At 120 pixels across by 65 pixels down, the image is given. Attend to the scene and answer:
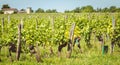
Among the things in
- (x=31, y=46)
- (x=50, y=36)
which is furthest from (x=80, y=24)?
(x=31, y=46)

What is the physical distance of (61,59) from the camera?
12.9 metres

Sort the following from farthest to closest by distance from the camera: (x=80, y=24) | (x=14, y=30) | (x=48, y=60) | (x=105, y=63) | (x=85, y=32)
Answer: (x=80, y=24)
(x=85, y=32)
(x=14, y=30)
(x=48, y=60)
(x=105, y=63)

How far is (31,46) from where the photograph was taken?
41.8ft

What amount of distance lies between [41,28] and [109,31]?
4.58 metres

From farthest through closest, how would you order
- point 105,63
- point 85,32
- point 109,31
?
point 85,32 → point 109,31 → point 105,63

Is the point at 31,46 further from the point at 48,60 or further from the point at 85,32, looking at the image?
the point at 85,32

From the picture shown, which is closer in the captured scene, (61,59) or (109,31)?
(61,59)

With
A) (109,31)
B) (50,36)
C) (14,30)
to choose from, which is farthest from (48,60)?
(109,31)

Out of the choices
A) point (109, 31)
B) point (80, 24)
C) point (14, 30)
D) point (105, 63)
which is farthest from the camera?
point (80, 24)

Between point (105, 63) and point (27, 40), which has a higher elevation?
point (27, 40)

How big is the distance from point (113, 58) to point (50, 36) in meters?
3.32

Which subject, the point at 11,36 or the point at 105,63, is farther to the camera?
the point at 11,36

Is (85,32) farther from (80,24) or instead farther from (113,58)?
(113,58)

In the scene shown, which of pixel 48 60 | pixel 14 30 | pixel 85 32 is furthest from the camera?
pixel 85 32
